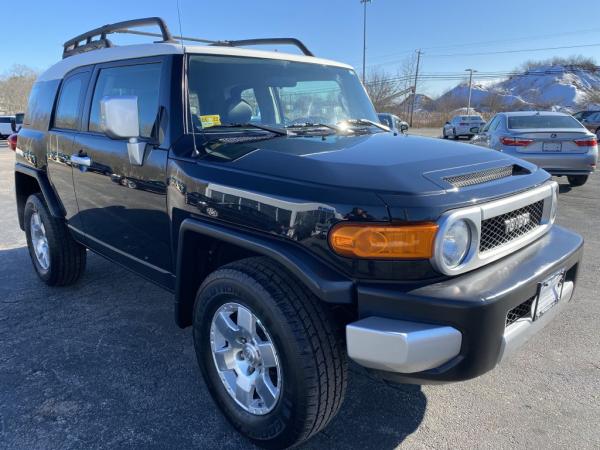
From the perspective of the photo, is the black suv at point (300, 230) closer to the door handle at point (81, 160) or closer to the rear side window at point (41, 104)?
the door handle at point (81, 160)

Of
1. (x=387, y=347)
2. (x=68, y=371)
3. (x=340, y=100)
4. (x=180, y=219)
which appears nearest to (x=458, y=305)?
Answer: (x=387, y=347)

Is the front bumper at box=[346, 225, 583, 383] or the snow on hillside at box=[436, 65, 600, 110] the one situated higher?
the snow on hillside at box=[436, 65, 600, 110]

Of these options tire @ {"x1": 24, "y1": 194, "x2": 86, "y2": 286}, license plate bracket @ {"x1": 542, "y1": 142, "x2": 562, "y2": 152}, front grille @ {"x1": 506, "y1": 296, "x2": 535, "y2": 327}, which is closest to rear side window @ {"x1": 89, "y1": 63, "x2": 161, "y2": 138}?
tire @ {"x1": 24, "y1": 194, "x2": 86, "y2": 286}

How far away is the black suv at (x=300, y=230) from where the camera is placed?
184 centimetres

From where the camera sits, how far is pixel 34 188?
471 centimetres

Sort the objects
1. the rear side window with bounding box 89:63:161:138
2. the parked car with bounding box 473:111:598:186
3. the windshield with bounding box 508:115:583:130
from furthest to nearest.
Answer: the windshield with bounding box 508:115:583:130 < the parked car with bounding box 473:111:598:186 < the rear side window with bounding box 89:63:161:138

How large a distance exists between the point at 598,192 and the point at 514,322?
27.2 feet

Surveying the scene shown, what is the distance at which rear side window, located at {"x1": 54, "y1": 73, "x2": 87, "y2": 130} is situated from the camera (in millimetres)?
3684

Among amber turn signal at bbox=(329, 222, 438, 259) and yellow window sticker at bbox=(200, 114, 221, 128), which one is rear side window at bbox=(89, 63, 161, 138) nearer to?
yellow window sticker at bbox=(200, 114, 221, 128)

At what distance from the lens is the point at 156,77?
286cm

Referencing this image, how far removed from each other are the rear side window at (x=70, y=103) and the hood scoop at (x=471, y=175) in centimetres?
292

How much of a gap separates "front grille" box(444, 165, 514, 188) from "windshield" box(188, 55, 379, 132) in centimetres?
123

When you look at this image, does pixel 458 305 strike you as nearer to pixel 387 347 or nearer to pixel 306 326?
pixel 387 347

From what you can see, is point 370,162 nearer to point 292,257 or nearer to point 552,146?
point 292,257
